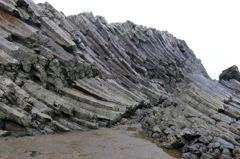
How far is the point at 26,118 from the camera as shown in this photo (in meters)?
20.2

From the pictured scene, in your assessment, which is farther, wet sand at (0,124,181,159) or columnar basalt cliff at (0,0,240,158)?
columnar basalt cliff at (0,0,240,158)

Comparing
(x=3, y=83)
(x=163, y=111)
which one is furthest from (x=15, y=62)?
(x=163, y=111)

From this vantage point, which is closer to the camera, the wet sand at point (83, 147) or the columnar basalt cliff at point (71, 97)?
the wet sand at point (83, 147)

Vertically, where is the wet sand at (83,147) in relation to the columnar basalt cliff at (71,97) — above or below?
below

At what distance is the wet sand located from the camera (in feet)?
51.6

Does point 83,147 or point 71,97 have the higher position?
point 71,97

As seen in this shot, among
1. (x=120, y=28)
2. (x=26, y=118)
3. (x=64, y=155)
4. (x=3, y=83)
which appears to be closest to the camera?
(x=64, y=155)

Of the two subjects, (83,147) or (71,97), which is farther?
(71,97)

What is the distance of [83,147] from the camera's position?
60.3 ft

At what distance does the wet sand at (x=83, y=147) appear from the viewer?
51.6 feet

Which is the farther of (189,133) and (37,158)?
(189,133)

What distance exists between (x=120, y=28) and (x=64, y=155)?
60.9m

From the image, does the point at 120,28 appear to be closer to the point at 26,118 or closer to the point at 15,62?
the point at 15,62

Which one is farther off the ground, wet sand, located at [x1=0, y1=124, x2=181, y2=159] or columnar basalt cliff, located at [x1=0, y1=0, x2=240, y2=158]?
columnar basalt cliff, located at [x1=0, y1=0, x2=240, y2=158]
